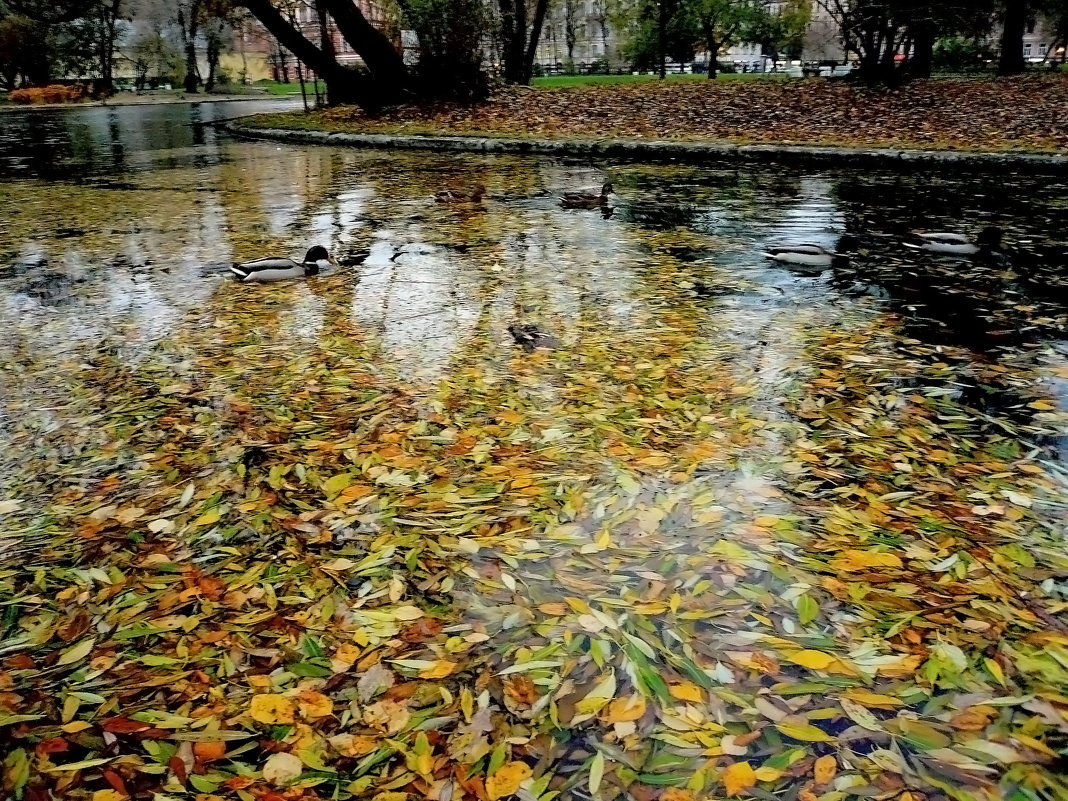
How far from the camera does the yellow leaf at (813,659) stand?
2.13 meters

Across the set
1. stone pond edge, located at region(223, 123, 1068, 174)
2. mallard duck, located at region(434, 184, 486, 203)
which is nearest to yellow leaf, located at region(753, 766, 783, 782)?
mallard duck, located at region(434, 184, 486, 203)

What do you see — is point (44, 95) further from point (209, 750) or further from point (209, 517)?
point (209, 750)

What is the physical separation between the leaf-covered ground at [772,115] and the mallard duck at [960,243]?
5.56 metres

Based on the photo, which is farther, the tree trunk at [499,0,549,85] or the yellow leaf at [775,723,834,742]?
the tree trunk at [499,0,549,85]

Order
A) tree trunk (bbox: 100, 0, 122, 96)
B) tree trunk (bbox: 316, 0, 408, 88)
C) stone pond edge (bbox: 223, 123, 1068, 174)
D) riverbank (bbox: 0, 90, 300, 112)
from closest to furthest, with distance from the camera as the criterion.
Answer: stone pond edge (bbox: 223, 123, 1068, 174), tree trunk (bbox: 316, 0, 408, 88), riverbank (bbox: 0, 90, 300, 112), tree trunk (bbox: 100, 0, 122, 96)

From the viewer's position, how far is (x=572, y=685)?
6.86ft

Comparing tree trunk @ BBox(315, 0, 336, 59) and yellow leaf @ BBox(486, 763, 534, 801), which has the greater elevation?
tree trunk @ BBox(315, 0, 336, 59)

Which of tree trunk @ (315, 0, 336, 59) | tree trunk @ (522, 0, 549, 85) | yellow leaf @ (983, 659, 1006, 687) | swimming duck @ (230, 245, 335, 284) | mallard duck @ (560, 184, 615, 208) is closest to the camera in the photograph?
yellow leaf @ (983, 659, 1006, 687)

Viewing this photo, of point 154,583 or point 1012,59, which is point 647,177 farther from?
point 1012,59

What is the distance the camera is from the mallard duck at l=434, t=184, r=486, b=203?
9328 millimetres

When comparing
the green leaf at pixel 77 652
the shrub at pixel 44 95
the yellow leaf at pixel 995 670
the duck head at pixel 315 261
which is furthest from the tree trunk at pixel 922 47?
the shrub at pixel 44 95

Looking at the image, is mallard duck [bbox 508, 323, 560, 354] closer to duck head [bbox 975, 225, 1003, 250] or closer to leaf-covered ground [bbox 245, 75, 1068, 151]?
duck head [bbox 975, 225, 1003, 250]

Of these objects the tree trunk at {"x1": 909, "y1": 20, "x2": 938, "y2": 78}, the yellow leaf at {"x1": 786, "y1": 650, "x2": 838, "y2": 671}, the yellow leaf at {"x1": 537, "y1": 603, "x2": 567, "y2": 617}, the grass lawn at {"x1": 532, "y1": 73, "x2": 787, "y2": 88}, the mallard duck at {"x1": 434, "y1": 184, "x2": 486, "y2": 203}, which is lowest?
the yellow leaf at {"x1": 786, "y1": 650, "x2": 838, "y2": 671}

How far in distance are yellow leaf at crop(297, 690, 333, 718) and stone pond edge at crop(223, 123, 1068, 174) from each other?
1148cm
